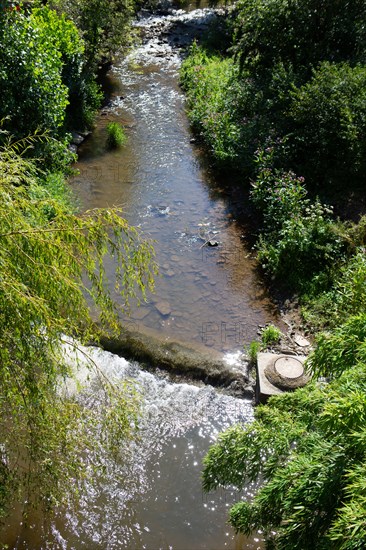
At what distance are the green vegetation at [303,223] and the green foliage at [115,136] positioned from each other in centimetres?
217

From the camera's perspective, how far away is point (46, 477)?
436 centimetres

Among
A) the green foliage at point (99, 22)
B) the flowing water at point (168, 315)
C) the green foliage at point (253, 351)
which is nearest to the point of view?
the flowing water at point (168, 315)

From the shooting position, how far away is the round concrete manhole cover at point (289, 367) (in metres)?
6.96

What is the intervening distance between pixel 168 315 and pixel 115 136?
6.29 meters

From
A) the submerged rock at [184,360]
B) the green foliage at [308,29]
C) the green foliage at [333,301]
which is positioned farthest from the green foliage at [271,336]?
the green foliage at [308,29]

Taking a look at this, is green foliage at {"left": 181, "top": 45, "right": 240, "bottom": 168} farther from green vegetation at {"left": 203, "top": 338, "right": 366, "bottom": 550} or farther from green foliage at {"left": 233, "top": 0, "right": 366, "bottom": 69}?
green vegetation at {"left": 203, "top": 338, "right": 366, "bottom": 550}

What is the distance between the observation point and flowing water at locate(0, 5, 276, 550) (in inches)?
237

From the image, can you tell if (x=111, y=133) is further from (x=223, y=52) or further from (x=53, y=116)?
(x=223, y=52)

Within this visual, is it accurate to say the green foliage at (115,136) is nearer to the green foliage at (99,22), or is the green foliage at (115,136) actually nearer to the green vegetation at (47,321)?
the green foliage at (99,22)

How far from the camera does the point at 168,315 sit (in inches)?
346

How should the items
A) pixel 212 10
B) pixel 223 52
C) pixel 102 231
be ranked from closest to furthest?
1. pixel 102 231
2. pixel 223 52
3. pixel 212 10

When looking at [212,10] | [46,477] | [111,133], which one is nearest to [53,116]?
[111,133]

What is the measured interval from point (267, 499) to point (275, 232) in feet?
22.1

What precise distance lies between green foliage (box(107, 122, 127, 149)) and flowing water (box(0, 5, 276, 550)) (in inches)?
9.3
